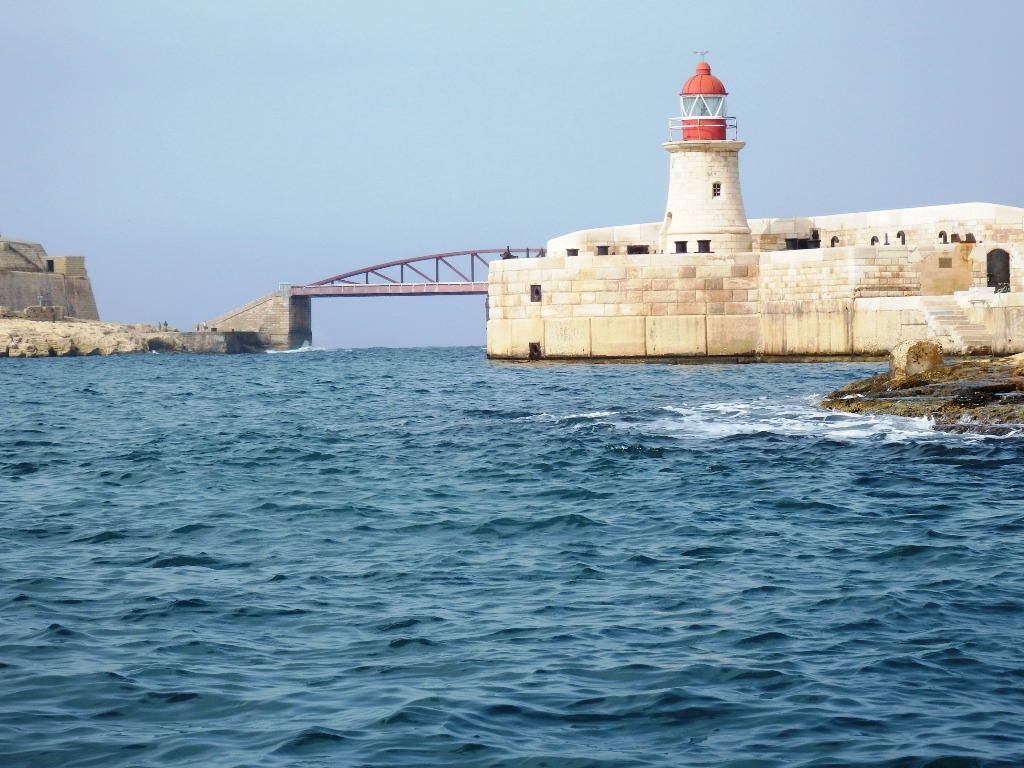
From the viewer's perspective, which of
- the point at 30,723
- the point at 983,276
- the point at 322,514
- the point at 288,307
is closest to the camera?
the point at 30,723

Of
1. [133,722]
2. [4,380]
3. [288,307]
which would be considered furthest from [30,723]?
[288,307]

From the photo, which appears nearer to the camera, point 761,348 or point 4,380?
point 761,348

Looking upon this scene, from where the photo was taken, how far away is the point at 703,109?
38.3m

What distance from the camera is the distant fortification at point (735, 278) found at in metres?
31.9

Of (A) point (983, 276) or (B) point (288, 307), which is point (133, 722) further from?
(B) point (288, 307)

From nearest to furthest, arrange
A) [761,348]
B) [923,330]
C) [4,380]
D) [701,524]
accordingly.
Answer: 1. [701,524]
2. [923,330]
3. [761,348]
4. [4,380]

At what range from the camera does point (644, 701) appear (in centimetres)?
628

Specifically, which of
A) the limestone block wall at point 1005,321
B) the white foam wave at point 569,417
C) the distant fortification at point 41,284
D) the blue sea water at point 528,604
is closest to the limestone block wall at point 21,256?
the distant fortification at point 41,284

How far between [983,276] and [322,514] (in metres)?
24.2

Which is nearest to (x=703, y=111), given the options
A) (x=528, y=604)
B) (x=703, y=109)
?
(x=703, y=109)

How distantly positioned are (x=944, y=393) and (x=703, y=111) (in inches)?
871

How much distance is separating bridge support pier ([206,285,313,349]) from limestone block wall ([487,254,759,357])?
64.0 meters

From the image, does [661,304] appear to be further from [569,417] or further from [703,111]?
[569,417]

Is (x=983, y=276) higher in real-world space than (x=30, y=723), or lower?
higher
